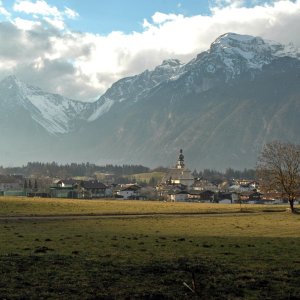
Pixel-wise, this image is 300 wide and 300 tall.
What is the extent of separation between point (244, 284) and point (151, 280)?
140 inches

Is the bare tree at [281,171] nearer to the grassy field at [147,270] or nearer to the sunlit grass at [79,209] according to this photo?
the sunlit grass at [79,209]

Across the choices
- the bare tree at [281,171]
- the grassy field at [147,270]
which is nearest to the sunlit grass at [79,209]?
the bare tree at [281,171]

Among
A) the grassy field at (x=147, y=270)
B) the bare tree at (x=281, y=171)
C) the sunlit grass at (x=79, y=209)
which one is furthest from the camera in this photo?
the bare tree at (x=281, y=171)

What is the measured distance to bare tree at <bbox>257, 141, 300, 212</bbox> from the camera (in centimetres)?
8550

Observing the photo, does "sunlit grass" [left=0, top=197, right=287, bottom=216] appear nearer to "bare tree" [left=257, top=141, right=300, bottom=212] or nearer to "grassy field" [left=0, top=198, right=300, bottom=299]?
"bare tree" [left=257, top=141, right=300, bottom=212]

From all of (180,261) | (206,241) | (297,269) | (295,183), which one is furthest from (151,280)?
(295,183)

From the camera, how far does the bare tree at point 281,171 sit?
3366 inches

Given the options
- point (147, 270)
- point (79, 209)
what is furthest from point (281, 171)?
point (147, 270)

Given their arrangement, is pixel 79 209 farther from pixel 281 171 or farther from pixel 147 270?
pixel 147 270

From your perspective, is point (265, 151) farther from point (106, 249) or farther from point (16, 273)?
point (16, 273)

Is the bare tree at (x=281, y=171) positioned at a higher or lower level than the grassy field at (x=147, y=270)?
higher

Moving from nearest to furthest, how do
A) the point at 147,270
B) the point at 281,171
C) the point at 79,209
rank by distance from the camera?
the point at 147,270 < the point at 79,209 < the point at 281,171

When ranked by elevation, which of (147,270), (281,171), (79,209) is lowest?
(147,270)

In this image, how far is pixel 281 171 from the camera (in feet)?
283
